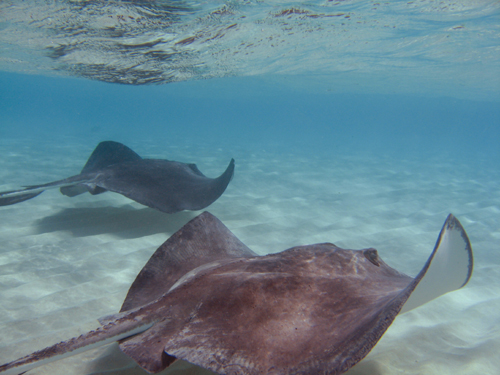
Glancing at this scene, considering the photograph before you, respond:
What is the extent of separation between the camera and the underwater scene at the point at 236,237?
1.58 meters

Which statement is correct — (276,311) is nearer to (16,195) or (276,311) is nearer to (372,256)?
(372,256)

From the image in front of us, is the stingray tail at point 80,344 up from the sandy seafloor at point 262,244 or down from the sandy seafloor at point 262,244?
up

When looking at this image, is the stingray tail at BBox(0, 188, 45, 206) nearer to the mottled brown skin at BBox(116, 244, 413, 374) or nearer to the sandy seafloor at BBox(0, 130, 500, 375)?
the sandy seafloor at BBox(0, 130, 500, 375)

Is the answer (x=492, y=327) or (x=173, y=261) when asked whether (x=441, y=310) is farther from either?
(x=173, y=261)

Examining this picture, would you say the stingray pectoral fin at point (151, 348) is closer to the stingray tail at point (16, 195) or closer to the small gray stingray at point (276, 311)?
the small gray stingray at point (276, 311)

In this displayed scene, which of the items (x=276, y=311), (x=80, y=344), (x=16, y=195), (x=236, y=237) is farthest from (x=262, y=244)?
(x=16, y=195)

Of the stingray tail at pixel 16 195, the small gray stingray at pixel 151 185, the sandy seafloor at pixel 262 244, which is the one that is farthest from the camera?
the small gray stingray at pixel 151 185

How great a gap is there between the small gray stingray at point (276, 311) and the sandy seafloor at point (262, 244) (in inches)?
25.4

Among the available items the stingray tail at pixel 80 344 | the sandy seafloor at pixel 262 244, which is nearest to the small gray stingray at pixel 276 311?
the stingray tail at pixel 80 344

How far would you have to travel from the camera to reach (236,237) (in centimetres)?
313

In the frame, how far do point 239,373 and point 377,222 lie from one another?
243 inches

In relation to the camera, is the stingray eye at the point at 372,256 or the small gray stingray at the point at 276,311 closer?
the small gray stingray at the point at 276,311

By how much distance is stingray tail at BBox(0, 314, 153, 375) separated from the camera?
4.78ft

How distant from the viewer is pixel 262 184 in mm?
10109
